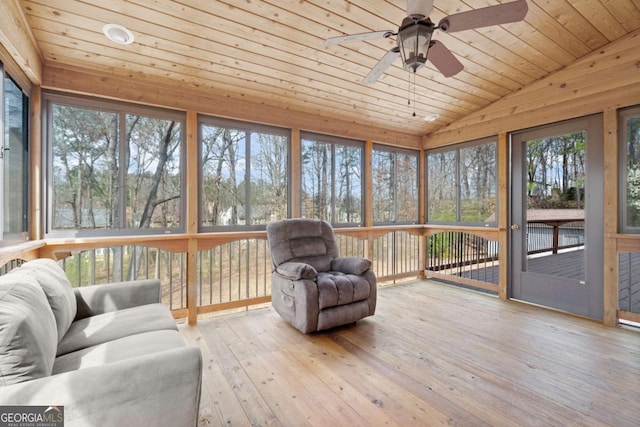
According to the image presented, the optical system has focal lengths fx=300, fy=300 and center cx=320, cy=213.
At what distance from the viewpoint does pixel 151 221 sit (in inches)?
124

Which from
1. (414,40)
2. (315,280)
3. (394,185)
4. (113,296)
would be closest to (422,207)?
(394,185)

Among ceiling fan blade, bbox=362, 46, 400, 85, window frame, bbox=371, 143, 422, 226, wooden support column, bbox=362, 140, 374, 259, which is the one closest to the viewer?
ceiling fan blade, bbox=362, 46, 400, 85

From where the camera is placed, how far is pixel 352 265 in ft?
10.7

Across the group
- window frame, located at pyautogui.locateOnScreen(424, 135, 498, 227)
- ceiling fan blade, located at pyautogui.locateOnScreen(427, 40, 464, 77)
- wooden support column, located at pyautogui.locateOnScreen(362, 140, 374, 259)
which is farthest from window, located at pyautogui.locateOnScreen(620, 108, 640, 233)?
wooden support column, located at pyautogui.locateOnScreen(362, 140, 374, 259)

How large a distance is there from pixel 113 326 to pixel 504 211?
4434 millimetres

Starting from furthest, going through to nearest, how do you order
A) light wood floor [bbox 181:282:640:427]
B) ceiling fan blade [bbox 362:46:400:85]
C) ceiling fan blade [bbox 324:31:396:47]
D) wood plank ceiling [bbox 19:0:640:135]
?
wood plank ceiling [bbox 19:0:640:135]
ceiling fan blade [bbox 362:46:400:85]
ceiling fan blade [bbox 324:31:396:47]
light wood floor [bbox 181:282:640:427]

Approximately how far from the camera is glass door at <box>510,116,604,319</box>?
3293mm

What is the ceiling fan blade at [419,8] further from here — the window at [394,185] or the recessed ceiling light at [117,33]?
the window at [394,185]

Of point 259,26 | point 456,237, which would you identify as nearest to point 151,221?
point 259,26

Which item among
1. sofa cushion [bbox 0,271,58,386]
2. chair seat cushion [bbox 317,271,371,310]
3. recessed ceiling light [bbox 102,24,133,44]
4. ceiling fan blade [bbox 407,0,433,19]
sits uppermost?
recessed ceiling light [bbox 102,24,133,44]

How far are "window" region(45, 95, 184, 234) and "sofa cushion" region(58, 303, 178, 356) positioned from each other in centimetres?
122

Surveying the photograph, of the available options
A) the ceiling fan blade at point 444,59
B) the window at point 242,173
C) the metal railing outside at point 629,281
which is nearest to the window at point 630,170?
the metal railing outside at point 629,281

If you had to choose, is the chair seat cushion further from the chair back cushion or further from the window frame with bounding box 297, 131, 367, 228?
the window frame with bounding box 297, 131, 367, 228

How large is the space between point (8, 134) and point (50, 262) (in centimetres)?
108
